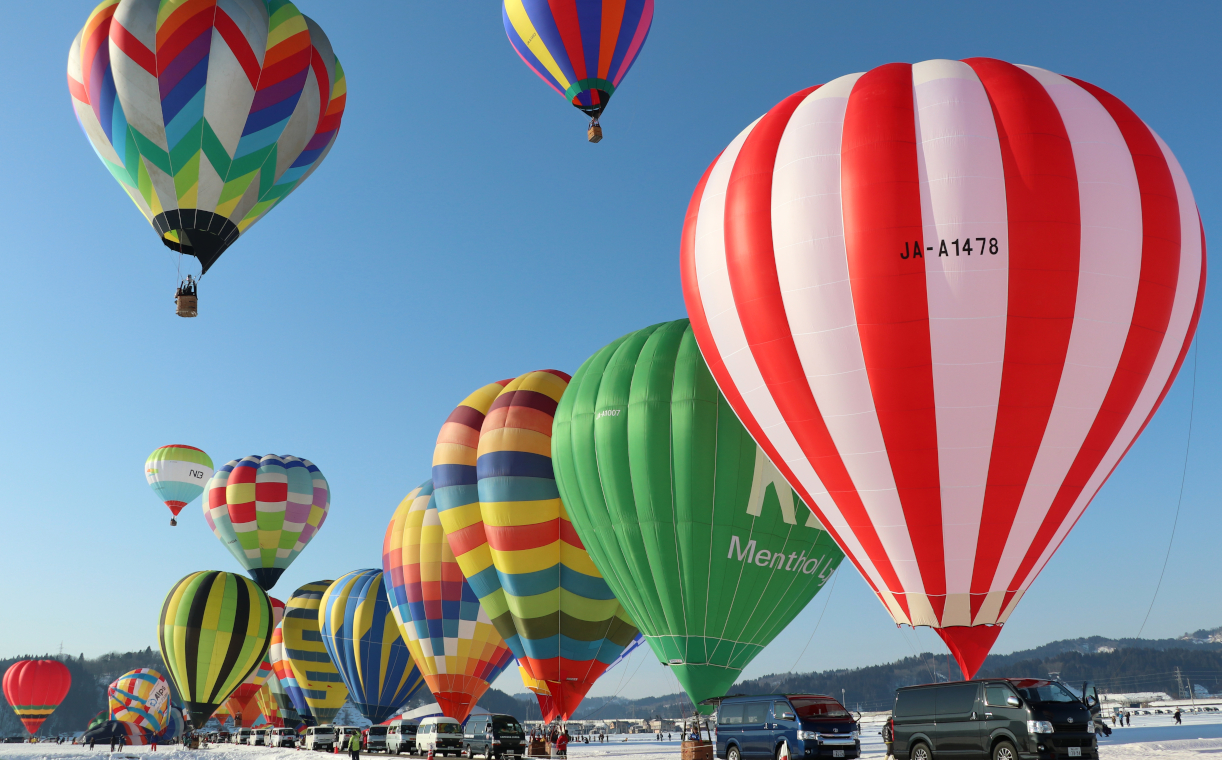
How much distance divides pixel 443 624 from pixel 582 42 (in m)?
17.2

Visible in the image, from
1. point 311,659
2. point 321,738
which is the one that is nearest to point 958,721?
point 321,738

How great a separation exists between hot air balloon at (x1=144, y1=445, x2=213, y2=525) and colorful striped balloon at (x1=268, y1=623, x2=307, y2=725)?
32.7ft

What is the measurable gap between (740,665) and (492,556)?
8.51 m

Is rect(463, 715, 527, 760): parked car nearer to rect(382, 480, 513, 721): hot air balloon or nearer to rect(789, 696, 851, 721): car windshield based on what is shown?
rect(382, 480, 513, 721): hot air balloon

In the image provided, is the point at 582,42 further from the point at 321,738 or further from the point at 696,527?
the point at 321,738

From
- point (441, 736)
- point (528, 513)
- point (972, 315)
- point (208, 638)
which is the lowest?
point (441, 736)

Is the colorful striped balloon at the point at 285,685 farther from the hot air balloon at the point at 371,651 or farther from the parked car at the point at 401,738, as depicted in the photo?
the parked car at the point at 401,738

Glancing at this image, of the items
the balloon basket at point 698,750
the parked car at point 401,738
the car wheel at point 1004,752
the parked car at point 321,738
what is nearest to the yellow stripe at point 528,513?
the balloon basket at point 698,750

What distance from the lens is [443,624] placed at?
1099 inches

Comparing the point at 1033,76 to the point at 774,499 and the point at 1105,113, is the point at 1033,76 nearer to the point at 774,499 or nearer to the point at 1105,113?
the point at 1105,113

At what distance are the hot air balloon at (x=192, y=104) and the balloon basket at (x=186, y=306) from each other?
30 millimetres

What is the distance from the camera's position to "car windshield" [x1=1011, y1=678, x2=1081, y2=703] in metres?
11.6

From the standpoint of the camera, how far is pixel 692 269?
16.0 m

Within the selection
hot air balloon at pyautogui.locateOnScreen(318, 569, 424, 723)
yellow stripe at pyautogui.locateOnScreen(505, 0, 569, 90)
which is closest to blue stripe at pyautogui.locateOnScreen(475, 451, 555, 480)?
yellow stripe at pyautogui.locateOnScreen(505, 0, 569, 90)
